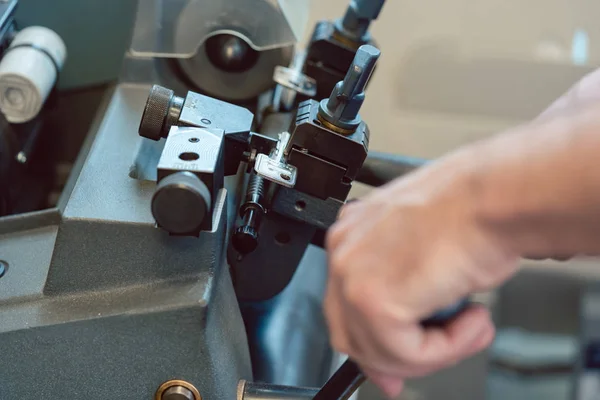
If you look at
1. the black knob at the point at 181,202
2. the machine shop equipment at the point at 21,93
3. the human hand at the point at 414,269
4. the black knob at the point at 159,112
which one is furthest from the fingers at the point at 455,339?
the machine shop equipment at the point at 21,93

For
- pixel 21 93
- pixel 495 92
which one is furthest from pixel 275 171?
pixel 495 92

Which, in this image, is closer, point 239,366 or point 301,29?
point 239,366

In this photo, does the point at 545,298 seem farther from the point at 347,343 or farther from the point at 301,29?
the point at 347,343

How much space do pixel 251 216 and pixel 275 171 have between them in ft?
0.19

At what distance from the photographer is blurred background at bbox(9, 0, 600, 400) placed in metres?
1.24

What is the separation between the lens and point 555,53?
1268 millimetres

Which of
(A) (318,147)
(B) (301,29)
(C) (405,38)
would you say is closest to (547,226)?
(A) (318,147)

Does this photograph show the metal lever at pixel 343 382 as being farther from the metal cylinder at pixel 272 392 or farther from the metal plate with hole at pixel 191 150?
the metal plate with hole at pixel 191 150

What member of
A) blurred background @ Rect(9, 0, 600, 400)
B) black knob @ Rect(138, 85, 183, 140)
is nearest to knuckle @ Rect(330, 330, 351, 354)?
black knob @ Rect(138, 85, 183, 140)

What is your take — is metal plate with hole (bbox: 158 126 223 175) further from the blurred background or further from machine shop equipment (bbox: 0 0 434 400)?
the blurred background

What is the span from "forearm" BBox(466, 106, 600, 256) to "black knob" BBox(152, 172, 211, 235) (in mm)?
197

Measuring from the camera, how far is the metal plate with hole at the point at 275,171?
55 cm

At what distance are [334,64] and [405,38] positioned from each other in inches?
22.6

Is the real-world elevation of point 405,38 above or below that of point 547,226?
below
